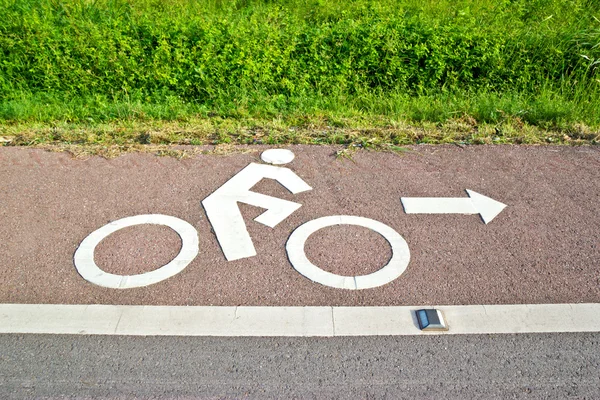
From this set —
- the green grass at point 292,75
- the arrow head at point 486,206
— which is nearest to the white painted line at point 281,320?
the arrow head at point 486,206

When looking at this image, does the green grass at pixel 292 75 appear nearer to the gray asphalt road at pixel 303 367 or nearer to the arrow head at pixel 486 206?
the arrow head at pixel 486 206

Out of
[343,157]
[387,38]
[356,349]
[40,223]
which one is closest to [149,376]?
[356,349]

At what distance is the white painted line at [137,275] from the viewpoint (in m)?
3.95

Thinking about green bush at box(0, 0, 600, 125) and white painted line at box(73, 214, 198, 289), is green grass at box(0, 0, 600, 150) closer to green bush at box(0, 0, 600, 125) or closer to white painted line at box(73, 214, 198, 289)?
green bush at box(0, 0, 600, 125)

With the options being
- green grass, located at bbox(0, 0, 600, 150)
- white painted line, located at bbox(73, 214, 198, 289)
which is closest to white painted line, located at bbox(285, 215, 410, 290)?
white painted line, located at bbox(73, 214, 198, 289)

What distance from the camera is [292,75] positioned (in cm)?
717

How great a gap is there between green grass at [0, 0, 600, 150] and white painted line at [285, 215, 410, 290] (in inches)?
82.0

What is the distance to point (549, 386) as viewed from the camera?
315cm

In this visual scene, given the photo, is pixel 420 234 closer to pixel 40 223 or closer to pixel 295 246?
pixel 295 246

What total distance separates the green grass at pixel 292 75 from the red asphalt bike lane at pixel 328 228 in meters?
0.93

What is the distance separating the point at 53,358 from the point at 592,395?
311 centimetres

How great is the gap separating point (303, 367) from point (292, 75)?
4.69 m

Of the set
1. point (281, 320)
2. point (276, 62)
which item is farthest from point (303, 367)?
point (276, 62)

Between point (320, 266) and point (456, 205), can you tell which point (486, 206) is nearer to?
point (456, 205)
